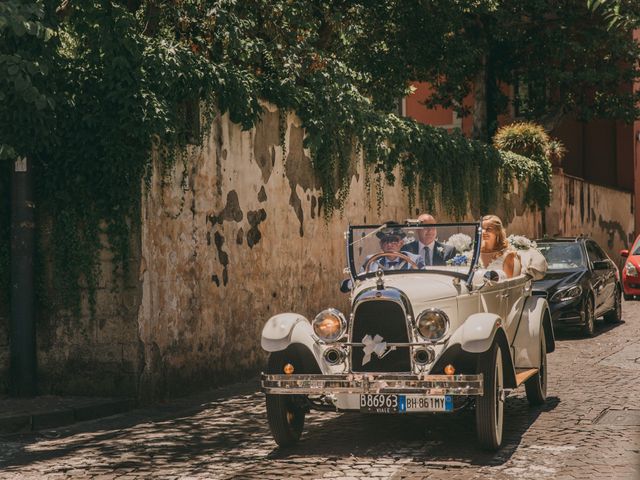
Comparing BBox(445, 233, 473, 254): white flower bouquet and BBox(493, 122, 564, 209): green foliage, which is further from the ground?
BBox(493, 122, 564, 209): green foliage

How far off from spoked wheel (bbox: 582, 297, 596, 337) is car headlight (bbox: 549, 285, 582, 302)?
251 millimetres

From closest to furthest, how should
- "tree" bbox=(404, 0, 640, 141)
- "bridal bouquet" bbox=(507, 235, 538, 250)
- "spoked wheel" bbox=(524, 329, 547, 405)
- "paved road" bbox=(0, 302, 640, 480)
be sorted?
1. "paved road" bbox=(0, 302, 640, 480)
2. "spoked wheel" bbox=(524, 329, 547, 405)
3. "bridal bouquet" bbox=(507, 235, 538, 250)
4. "tree" bbox=(404, 0, 640, 141)

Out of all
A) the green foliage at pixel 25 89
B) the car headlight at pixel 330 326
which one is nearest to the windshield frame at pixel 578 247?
the car headlight at pixel 330 326

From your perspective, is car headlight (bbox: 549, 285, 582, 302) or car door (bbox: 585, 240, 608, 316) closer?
car headlight (bbox: 549, 285, 582, 302)

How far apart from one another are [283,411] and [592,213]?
78.5 feet

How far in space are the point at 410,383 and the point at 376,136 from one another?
8.31 metres

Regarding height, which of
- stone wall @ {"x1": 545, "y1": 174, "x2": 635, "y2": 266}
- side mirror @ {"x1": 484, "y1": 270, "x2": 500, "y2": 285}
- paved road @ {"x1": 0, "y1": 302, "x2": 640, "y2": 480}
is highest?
stone wall @ {"x1": 545, "y1": 174, "x2": 635, "y2": 266}

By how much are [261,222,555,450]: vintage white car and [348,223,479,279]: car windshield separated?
1 centimetres

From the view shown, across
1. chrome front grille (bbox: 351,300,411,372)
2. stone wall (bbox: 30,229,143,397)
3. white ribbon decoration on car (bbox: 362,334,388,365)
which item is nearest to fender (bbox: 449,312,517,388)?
chrome front grille (bbox: 351,300,411,372)

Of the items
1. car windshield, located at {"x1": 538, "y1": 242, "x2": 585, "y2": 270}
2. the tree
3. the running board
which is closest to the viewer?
the running board

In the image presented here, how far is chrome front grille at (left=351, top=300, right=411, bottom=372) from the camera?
7094 mm

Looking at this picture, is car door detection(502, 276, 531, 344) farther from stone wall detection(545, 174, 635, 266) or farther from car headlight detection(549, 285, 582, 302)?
stone wall detection(545, 174, 635, 266)

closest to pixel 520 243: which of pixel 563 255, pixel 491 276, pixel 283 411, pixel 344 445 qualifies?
pixel 491 276

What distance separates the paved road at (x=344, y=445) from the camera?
6.53 m
